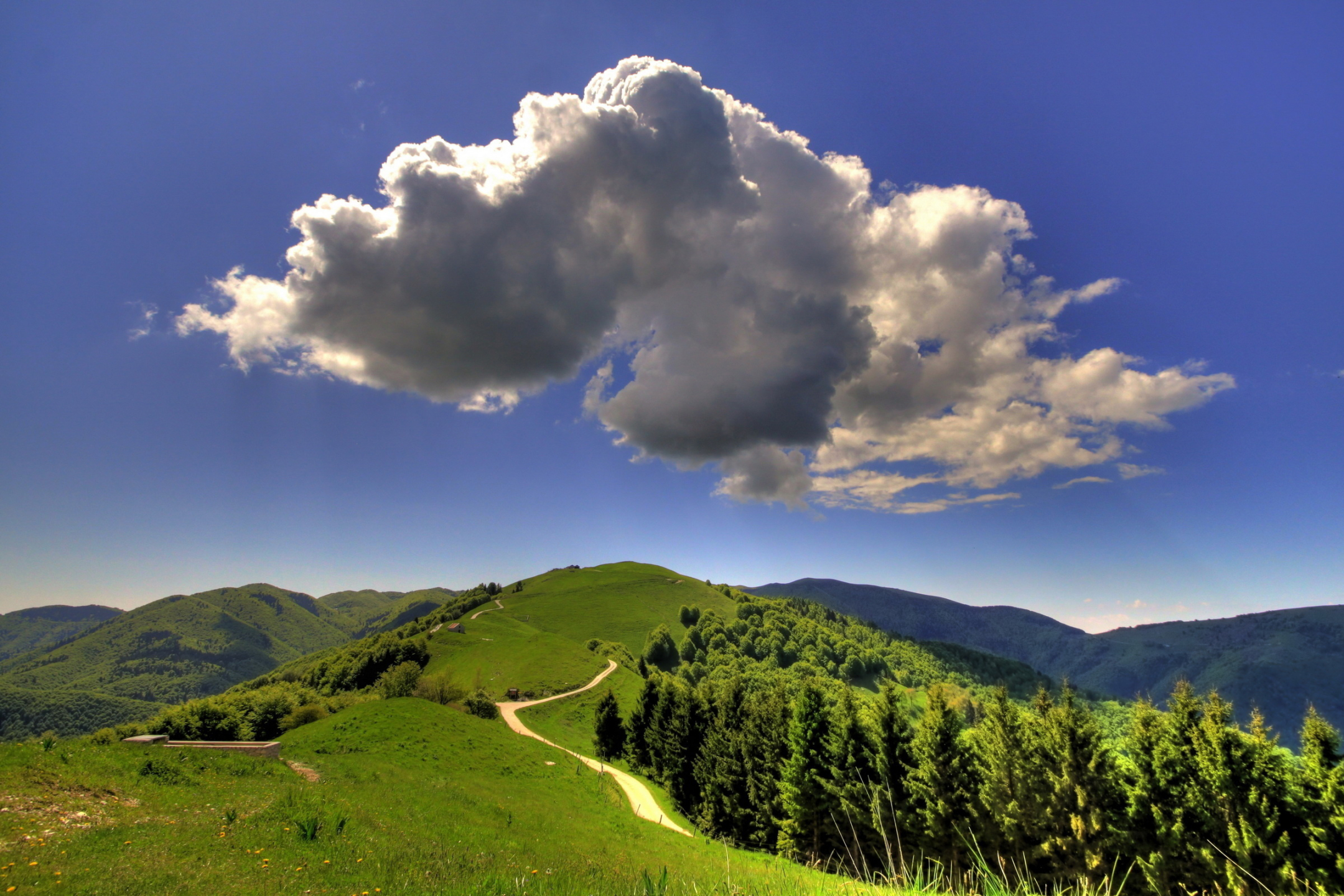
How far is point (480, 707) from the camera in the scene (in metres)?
75.4

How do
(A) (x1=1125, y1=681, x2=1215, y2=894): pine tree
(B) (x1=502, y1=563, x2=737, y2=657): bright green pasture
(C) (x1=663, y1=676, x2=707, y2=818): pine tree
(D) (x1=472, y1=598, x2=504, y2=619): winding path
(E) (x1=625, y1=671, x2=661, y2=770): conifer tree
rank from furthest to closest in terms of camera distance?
1. (D) (x1=472, y1=598, x2=504, y2=619): winding path
2. (B) (x1=502, y1=563, x2=737, y2=657): bright green pasture
3. (E) (x1=625, y1=671, x2=661, y2=770): conifer tree
4. (C) (x1=663, y1=676, x2=707, y2=818): pine tree
5. (A) (x1=1125, y1=681, x2=1215, y2=894): pine tree

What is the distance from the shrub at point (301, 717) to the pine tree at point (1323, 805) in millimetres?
66612

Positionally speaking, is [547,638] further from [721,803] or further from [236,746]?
[236,746]

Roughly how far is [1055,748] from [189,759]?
39.5m

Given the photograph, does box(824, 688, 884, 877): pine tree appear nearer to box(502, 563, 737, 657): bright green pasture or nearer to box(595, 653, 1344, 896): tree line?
box(595, 653, 1344, 896): tree line

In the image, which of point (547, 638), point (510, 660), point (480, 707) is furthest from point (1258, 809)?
point (547, 638)

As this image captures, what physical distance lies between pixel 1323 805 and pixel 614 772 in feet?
187

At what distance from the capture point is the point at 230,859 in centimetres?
1226

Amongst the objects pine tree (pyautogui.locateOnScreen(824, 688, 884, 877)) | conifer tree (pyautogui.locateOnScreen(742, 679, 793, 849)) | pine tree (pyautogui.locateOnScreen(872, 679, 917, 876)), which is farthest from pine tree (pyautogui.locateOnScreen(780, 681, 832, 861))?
pine tree (pyautogui.locateOnScreen(872, 679, 917, 876))

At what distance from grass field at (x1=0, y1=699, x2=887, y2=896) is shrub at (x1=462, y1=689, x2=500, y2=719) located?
46301mm

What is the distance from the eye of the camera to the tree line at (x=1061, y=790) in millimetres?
19734

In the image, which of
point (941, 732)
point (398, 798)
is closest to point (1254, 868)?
point (941, 732)

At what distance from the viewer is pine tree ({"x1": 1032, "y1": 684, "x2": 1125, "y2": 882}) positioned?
23.4m

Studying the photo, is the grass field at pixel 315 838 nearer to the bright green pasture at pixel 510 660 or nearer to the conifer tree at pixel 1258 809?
the conifer tree at pixel 1258 809
